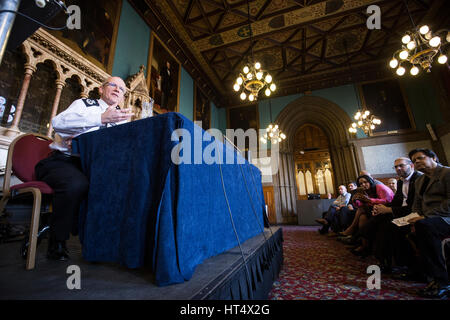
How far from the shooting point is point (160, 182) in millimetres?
872

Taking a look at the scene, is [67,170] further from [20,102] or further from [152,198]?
[20,102]

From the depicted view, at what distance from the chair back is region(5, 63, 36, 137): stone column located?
46.9 inches

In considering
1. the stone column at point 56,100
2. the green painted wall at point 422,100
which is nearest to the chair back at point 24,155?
the stone column at point 56,100

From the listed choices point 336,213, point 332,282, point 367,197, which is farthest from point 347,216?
Answer: point 332,282

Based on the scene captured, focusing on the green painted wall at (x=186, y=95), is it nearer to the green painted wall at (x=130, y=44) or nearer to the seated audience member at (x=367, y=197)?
the green painted wall at (x=130, y=44)

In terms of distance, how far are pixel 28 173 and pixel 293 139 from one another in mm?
9059

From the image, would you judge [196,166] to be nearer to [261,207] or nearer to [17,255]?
[17,255]

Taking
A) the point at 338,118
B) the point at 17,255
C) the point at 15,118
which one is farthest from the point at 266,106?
the point at 17,255

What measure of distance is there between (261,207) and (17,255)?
2.20m

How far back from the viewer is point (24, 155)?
1319 millimetres

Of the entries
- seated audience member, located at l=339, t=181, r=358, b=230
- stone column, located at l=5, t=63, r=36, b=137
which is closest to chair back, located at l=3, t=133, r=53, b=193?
stone column, located at l=5, t=63, r=36, b=137

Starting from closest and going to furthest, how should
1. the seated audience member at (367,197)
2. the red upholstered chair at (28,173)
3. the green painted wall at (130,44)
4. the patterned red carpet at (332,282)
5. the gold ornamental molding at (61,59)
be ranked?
the red upholstered chair at (28,173), the patterned red carpet at (332,282), the gold ornamental molding at (61,59), the seated audience member at (367,197), the green painted wall at (130,44)

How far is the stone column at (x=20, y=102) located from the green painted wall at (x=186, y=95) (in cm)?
399

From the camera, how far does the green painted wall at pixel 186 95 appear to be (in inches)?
254
